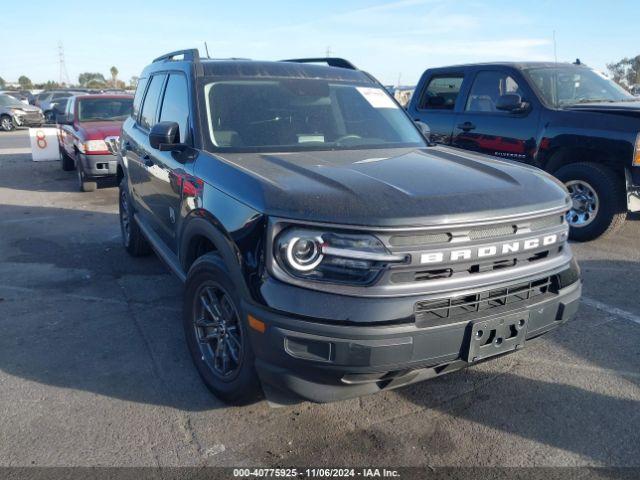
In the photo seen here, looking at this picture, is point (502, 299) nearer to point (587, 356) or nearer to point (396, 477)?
point (396, 477)

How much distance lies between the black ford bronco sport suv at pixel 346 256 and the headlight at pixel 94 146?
6658 millimetres

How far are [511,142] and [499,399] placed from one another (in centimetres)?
426

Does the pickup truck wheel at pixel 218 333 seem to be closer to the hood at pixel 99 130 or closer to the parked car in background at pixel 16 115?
the hood at pixel 99 130

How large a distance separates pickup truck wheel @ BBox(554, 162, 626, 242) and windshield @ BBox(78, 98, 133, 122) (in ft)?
27.4

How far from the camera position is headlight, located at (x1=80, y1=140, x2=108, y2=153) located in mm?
9672

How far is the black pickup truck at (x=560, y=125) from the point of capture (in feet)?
19.7

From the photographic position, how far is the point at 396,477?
104 inches

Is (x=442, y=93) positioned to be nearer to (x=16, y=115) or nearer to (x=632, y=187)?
(x=632, y=187)

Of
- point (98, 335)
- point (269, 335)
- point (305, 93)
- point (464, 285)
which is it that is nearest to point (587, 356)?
point (464, 285)

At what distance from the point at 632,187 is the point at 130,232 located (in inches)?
213

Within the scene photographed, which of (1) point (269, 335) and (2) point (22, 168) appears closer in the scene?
(1) point (269, 335)

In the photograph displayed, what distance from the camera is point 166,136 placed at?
3545 millimetres

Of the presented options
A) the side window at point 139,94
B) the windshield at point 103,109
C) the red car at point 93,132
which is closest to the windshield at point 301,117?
the side window at point 139,94

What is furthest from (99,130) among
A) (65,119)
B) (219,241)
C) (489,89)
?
(219,241)
